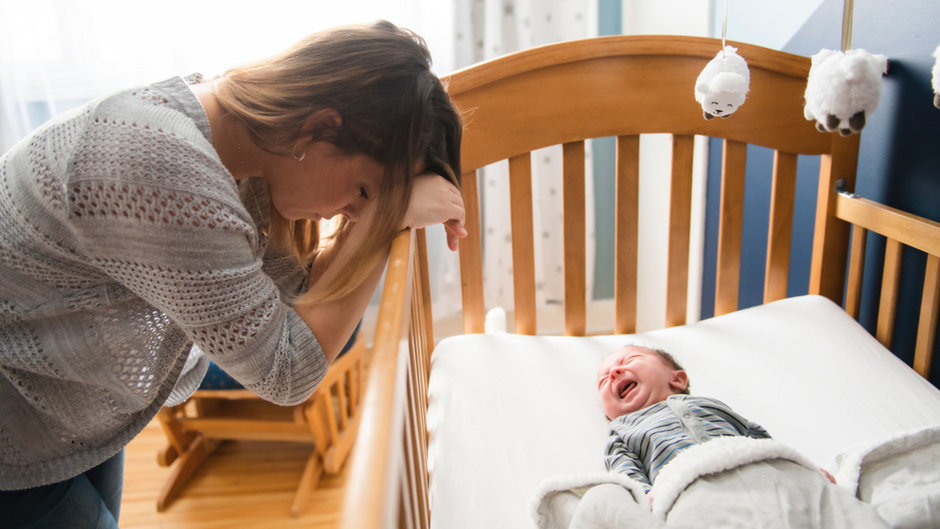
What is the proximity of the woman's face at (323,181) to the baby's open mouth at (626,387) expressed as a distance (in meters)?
0.56

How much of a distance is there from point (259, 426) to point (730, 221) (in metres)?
1.27

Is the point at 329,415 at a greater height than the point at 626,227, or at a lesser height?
lesser

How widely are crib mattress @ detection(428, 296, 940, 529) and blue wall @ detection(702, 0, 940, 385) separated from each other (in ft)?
0.32

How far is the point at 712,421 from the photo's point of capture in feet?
3.05

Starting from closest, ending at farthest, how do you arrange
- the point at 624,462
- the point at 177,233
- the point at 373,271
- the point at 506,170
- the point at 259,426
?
the point at 177,233
the point at 373,271
the point at 624,462
the point at 259,426
the point at 506,170

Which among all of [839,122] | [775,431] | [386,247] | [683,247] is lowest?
[775,431]

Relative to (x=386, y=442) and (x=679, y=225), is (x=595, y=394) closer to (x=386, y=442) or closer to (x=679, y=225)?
(x=679, y=225)

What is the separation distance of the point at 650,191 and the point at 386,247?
162 centimetres

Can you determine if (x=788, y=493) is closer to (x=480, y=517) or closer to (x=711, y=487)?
(x=711, y=487)

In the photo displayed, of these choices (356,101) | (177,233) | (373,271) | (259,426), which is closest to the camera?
(177,233)

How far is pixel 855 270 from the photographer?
1288 mm

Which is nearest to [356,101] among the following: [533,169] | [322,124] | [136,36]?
[322,124]

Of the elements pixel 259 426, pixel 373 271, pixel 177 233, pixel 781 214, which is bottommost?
pixel 259 426

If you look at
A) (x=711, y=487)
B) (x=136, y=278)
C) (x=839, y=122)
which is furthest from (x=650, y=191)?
(x=136, y=278)
